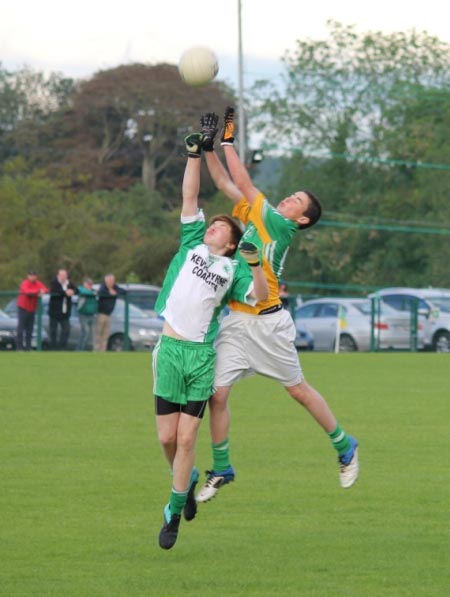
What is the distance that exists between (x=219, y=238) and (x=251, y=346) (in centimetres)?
89

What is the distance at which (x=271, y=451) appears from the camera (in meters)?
13.8

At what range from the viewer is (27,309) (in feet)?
106

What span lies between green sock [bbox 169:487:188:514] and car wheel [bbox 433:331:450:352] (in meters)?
28.6

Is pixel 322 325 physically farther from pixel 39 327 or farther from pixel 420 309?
pixel 39 327

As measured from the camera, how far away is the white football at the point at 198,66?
31.0 ft

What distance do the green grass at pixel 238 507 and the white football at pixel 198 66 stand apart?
9.69 ft

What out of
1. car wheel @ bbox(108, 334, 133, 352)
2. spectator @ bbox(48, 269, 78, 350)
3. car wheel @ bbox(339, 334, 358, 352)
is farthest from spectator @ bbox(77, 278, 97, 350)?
car wheel @ bbox(339, 334, 358, 352)

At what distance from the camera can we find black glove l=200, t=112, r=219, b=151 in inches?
345

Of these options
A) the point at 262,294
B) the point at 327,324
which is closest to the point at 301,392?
the point at 262,294

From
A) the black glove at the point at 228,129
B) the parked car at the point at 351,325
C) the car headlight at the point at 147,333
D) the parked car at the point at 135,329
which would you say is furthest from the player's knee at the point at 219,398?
the parked car at the point at 351,325

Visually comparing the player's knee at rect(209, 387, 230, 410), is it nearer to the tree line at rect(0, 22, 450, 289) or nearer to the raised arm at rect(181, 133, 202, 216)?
the raised arm at rect(181, 133, 202, 216)

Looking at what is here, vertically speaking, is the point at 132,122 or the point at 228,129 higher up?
the point at 228,129

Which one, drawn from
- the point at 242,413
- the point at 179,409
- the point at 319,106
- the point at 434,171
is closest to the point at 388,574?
the point at 179,409

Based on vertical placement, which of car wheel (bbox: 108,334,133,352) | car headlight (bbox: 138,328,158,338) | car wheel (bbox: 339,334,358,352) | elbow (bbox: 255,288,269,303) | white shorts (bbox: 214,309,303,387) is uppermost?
elbow (bbox: 255,288,269,303)
